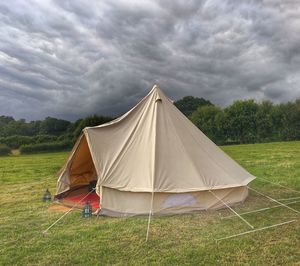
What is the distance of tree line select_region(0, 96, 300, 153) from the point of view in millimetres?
43844

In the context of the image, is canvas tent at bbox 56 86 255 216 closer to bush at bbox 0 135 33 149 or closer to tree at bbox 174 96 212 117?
bush at bbox 0 135 33 149

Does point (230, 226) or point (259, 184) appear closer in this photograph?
point (230, 226)

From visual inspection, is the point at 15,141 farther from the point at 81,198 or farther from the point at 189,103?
the point at 189,103

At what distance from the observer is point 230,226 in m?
6.96

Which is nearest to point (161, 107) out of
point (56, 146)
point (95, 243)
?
point (95, 243)

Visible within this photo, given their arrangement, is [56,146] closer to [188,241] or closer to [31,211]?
[31,211]

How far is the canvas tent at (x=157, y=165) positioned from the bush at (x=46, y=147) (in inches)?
1323

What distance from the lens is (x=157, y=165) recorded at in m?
8.08

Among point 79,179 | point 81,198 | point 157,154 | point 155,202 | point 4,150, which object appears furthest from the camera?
point 4,150

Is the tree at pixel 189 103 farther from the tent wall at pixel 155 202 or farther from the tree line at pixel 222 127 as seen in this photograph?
the tent wall at pixel 155 202

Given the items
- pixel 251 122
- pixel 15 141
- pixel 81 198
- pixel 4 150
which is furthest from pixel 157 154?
pixel 251 122

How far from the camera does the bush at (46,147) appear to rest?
137ft

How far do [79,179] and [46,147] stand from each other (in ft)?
106

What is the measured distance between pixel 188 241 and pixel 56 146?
3790cm
